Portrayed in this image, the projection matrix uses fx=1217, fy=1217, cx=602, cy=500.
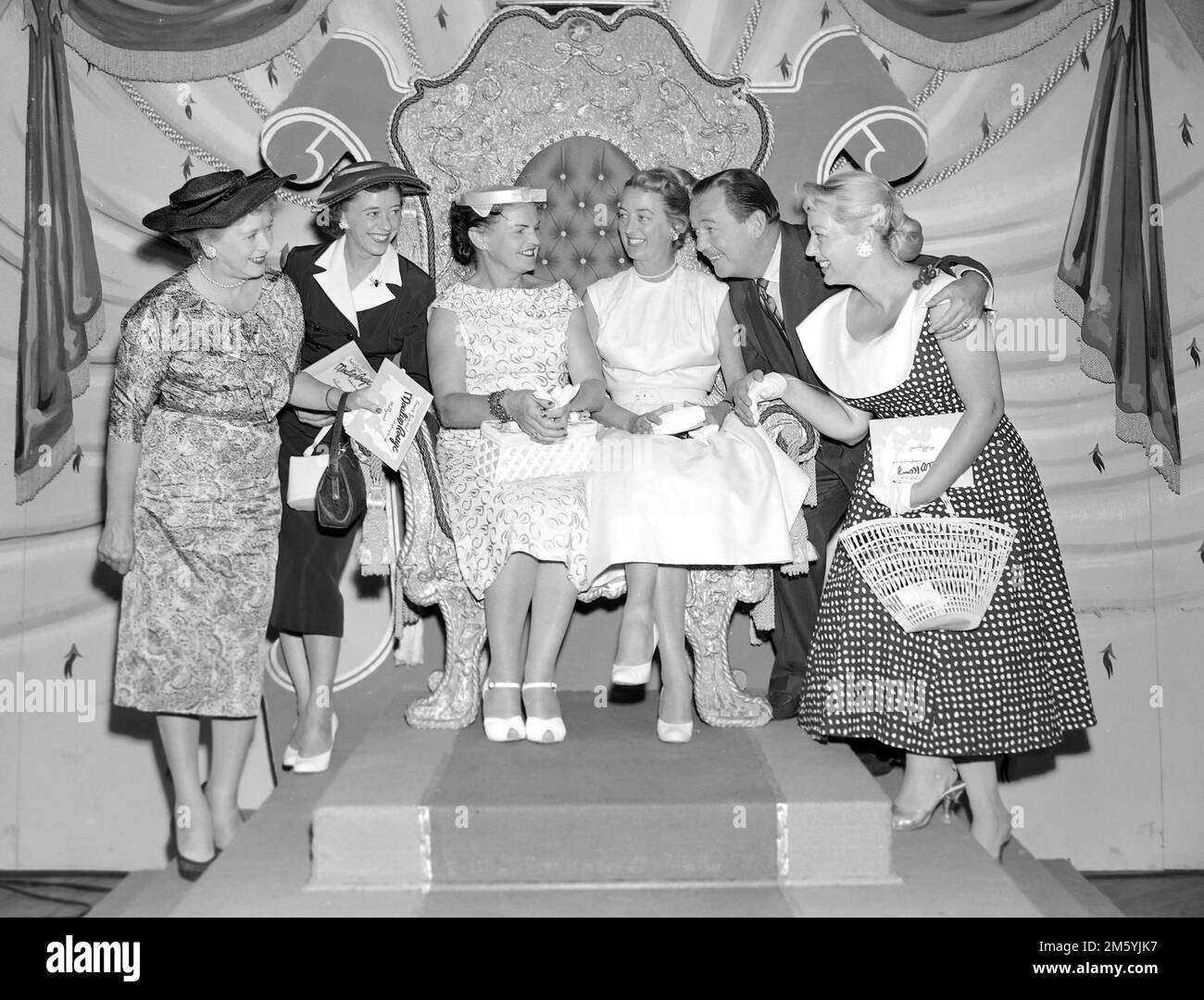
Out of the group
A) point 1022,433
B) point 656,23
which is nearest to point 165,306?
point 656,23

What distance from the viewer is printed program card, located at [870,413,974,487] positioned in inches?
130

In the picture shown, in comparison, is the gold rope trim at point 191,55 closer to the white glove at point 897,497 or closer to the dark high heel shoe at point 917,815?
the white glove at point 897,497

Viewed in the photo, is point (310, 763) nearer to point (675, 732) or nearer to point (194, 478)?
point (194, 478)

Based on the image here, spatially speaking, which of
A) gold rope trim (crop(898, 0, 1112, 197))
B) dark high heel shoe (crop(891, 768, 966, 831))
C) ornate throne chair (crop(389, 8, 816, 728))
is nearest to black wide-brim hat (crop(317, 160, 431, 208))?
ornate throne chair (crop(389, 8, 816, 728))

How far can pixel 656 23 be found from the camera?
436cm

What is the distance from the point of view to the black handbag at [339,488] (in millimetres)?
3643

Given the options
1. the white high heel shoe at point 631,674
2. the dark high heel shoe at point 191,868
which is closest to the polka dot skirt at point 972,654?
the white high heel shoe at point 631,674

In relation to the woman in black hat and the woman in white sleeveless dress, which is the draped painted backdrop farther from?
the woman in white sleeveless dress

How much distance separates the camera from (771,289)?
3.93m

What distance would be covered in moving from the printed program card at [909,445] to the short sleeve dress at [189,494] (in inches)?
70.4

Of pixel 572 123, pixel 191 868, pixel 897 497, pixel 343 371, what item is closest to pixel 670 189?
pixel 572 123
